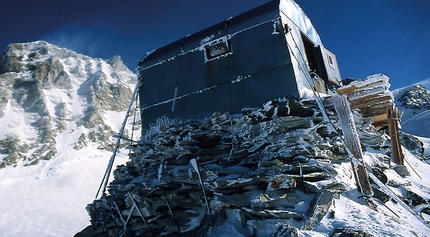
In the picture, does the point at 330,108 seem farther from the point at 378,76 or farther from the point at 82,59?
the point at 82,59

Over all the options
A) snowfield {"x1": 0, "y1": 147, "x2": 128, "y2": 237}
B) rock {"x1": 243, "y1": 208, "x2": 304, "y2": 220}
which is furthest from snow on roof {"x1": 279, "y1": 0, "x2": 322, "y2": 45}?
snowfield {"x1": 0, "y1": 147, "x2": 128, "y2": 237}

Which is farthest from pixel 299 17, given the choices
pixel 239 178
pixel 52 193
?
pixel 52 193

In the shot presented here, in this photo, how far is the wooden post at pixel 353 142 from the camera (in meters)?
7.17

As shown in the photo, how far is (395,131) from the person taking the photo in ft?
35.9

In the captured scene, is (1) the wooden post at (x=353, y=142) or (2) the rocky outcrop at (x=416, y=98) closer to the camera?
(1) the wooden post at (x=353, y=142)

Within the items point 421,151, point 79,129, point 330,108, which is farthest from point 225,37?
point 79,129

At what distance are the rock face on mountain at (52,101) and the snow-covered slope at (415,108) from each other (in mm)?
56510

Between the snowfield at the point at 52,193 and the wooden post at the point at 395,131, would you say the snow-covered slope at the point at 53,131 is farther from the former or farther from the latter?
the wooden post at the point at 395,131

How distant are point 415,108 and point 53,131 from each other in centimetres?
8263

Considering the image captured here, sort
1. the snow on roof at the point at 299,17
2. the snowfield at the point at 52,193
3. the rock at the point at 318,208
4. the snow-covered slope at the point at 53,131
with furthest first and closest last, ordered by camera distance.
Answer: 1. the snow-covered slope at the point at 53,131
2. the snowfield at the point at 52,193
3. the snow on roof at the point at 299,17
4. the rock at the point at 318,208

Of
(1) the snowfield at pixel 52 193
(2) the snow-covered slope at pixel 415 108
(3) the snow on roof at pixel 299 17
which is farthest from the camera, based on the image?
(2) the snow-covered slope at pixel 415 108

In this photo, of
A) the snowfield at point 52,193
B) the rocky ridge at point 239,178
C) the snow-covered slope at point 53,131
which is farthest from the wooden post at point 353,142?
the snow-covered slope at point 53,131

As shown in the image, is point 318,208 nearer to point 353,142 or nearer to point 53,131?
point 353,142

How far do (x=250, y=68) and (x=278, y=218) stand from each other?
5.48m
